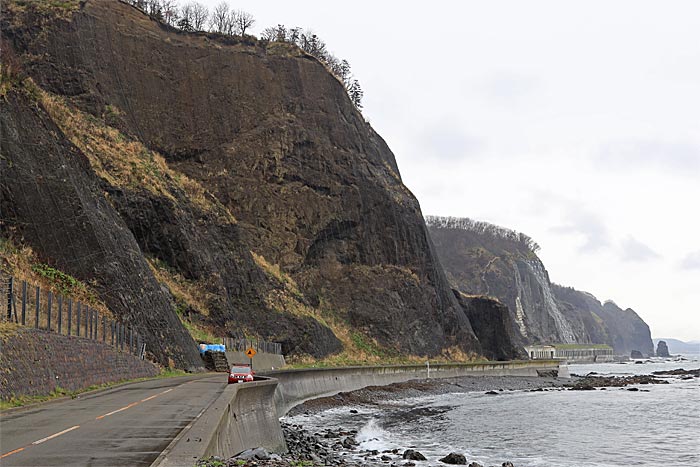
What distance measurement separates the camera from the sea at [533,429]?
29250 millimetres

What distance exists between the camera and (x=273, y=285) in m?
64.2

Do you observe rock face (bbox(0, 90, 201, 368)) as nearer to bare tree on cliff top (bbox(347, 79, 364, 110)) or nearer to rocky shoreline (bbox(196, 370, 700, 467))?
rocky shoreline (bbox(196, 370, 700, 467))

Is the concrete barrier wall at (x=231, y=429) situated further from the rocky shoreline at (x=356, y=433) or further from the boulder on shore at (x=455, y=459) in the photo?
the boulder on shore at (x=455, y=459)

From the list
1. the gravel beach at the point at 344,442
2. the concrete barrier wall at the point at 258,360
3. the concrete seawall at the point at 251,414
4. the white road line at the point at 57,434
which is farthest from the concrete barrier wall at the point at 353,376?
the white road line at the point at 57,434

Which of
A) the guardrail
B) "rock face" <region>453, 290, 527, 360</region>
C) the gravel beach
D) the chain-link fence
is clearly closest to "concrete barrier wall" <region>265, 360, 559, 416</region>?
the gravel beach

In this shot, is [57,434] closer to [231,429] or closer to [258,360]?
[231,429]

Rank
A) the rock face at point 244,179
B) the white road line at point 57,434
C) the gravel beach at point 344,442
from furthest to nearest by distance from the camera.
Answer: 1. the rock face at point 244,179
2. the gravel beach at point 344,442
3. the white road line at point 57,434

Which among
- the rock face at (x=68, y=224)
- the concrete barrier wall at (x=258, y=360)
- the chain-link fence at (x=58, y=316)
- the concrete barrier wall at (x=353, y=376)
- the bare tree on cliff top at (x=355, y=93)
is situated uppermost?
the bare tree on cliff top at (x=355, y=93)

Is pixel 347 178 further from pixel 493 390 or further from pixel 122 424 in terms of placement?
pixel 122 424

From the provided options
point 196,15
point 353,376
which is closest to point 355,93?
point 196,15

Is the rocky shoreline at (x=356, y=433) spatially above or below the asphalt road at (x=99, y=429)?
below

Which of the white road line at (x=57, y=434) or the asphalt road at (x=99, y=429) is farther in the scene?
the white road line at (x=57, y=434)

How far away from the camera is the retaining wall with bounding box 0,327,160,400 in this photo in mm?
19453

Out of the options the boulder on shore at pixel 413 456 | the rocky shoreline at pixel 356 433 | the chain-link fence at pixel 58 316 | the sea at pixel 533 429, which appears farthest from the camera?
the sea at pixel 533 429
